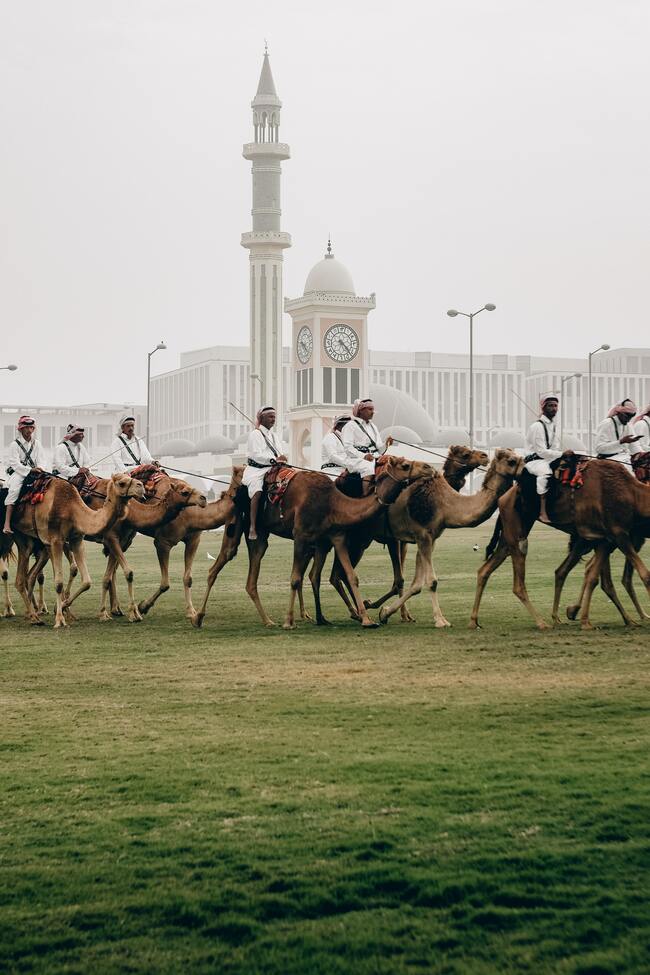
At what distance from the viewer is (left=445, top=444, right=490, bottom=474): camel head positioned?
18266 millimetres

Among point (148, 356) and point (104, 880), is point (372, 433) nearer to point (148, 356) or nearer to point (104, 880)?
point (104, 880)

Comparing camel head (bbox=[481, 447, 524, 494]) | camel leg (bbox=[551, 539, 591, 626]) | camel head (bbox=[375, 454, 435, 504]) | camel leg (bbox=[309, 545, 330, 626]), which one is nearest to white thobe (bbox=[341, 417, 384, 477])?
camel head (bbox=[375, 454, 435, 504])

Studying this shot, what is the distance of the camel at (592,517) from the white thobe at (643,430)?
1278 millimetres

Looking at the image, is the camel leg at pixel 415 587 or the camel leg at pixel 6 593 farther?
the camel leg at pixel 6 593

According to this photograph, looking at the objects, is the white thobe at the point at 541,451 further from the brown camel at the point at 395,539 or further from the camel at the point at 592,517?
the brown camel at the point at 395,539

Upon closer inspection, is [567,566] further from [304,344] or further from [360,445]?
[304,344]

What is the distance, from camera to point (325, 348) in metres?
124

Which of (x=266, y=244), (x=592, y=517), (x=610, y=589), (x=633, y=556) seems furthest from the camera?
(x=266, y=244)

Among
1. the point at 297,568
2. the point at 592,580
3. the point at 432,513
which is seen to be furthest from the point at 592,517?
the point at 297,568

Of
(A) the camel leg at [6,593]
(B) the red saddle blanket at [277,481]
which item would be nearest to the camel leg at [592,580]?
(B) the red saddle blanket at [277,481]

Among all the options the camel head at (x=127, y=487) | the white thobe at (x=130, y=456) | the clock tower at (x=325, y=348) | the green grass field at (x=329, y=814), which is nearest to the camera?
the green grass field at (x=329, y=814)

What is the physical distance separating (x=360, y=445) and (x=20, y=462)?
4.58 metres

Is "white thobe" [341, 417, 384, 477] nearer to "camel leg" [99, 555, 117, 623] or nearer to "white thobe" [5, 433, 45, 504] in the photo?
"camel leg" [99, 555, 117, 623]

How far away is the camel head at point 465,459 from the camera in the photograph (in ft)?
59.9
